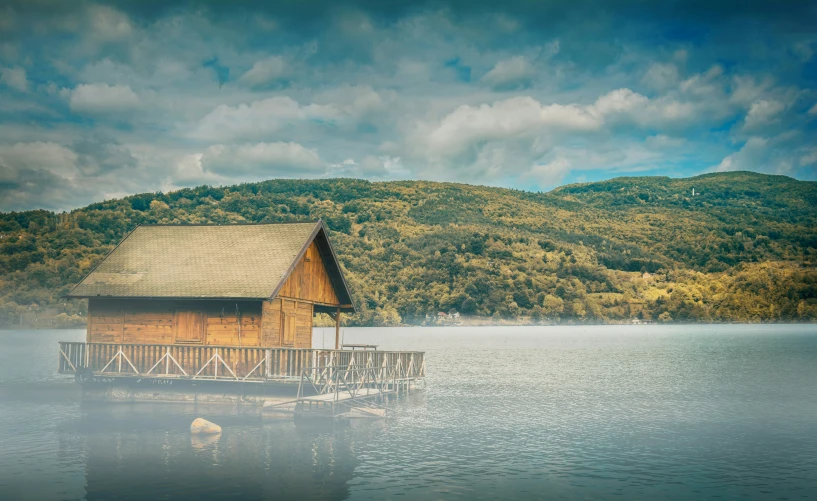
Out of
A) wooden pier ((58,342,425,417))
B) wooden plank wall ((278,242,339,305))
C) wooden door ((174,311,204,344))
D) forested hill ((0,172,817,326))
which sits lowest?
wooden pier ((58,342,425,417))

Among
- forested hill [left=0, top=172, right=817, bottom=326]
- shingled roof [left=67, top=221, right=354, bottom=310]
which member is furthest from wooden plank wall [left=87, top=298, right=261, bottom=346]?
forested hill [left=0, top=172, right=817, bottom=326]

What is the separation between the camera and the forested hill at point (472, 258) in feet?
388

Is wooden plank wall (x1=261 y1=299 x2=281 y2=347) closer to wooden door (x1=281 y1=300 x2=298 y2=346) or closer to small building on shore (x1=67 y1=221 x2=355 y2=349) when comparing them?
small building on shore (x1=67 y1=221 x2=355 y2=349)

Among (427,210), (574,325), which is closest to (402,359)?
(574,325)

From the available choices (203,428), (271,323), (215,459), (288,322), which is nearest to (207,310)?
(271,323)

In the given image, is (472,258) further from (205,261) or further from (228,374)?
(228,374)

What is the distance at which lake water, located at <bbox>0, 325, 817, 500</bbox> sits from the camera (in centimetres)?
2123

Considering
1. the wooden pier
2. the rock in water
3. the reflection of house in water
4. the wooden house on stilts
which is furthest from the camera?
the wooden house on stilts

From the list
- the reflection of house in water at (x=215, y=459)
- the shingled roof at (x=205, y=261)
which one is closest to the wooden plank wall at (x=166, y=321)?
the shingled roof at (x=205, y=261)

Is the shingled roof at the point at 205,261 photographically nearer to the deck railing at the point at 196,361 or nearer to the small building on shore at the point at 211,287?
the small building on shore at the point at 211,287

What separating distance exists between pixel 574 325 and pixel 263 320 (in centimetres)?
14607

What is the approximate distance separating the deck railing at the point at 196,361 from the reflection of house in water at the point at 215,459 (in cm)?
197

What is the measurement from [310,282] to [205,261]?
17.7 feet

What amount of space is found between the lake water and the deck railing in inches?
74.0
